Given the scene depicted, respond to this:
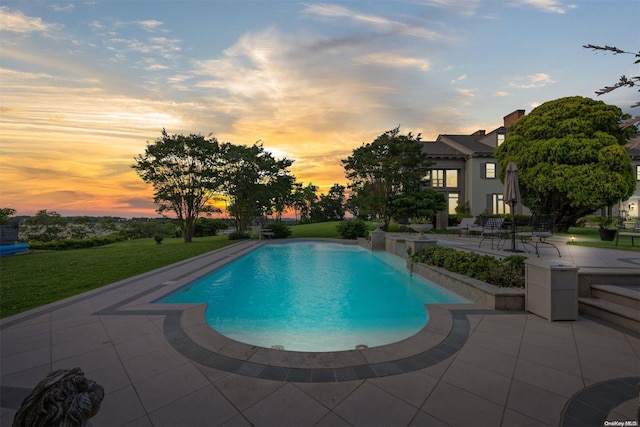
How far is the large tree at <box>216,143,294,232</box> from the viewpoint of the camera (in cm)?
2052

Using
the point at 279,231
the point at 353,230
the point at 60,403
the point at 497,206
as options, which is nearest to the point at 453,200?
the point at 497,206

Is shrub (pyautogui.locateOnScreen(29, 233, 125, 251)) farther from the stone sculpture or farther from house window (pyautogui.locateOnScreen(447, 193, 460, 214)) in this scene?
house window (pyautogui.locateOnScreen(447, 193, 460, 214))

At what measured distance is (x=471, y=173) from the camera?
24375mm

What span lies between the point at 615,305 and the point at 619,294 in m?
0.20

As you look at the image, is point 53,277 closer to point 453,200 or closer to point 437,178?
point 437,178

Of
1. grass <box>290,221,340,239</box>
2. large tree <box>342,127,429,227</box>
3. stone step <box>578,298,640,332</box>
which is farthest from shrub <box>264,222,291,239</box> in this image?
stone step <box>578,298,640,332</box>

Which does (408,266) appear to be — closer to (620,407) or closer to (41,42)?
(620,407)

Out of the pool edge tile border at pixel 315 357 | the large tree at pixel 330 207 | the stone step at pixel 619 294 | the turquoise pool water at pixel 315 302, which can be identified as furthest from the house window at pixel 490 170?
the large tree at pixel 330 207

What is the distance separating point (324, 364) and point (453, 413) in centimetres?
136

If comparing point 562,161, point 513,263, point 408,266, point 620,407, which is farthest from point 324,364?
point 562,161

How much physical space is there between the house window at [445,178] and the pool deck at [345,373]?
22.7m

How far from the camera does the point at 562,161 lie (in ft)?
52.7

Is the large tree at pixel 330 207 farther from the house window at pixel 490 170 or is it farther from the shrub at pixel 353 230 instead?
the shrub at pixel 353 230

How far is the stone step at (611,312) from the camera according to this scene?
12.7 feet
